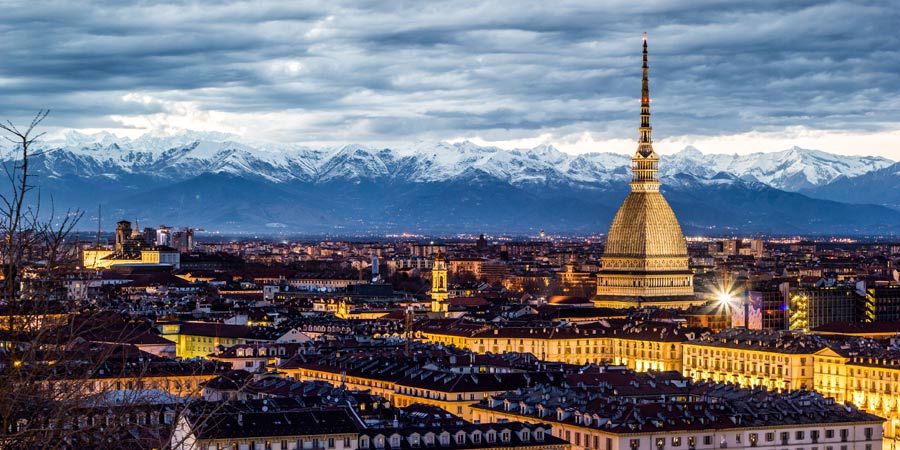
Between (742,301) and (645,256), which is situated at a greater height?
(645,256)

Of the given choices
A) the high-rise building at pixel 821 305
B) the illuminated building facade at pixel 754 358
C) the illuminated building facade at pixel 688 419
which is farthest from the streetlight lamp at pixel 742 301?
the illuminated building facade at pixel 688 419

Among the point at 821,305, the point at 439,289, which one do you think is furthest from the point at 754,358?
the point at 439,289

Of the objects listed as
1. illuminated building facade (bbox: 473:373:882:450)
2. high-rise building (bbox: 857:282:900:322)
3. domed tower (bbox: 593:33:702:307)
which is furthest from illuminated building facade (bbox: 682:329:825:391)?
domed tower (bbox: 593:33:702:307)

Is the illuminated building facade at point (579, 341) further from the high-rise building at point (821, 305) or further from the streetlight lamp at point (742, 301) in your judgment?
the high-rise building at point (821, 305)

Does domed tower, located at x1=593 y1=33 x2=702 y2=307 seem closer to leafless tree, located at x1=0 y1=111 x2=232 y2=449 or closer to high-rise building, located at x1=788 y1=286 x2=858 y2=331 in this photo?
high-rise building, located at x1=788 y1=286 x2=858 y2=331

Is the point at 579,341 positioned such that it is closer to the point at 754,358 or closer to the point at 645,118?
the point at 754,358

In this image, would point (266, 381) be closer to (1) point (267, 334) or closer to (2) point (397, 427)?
(2) point (397, 427)
